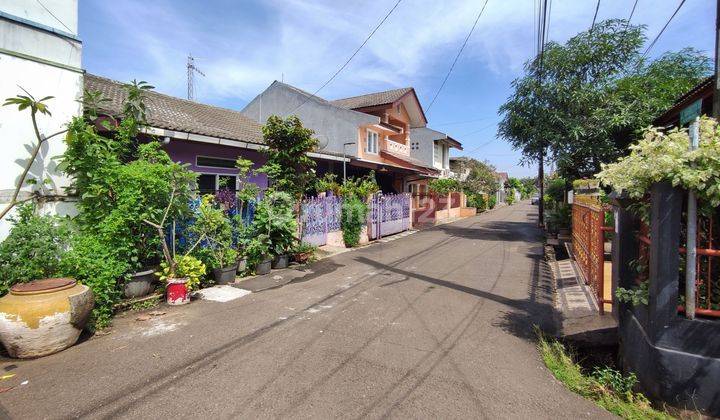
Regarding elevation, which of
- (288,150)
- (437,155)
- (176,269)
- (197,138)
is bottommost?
(176,269)

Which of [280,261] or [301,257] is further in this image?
[301,257]

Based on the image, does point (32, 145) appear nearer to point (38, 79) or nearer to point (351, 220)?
point (38, 79)

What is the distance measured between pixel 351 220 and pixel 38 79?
9013mm

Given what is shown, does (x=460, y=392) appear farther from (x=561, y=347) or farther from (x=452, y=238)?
(x=452, y=238)

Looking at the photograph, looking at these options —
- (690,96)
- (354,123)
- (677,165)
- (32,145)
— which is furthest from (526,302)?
(354,123)

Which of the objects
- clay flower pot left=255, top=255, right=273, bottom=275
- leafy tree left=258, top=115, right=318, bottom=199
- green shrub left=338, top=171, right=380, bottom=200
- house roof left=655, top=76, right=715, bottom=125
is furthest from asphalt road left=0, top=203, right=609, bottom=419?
green shrub left=338, top=171, right=380, bottom=200

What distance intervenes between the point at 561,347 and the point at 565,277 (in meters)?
4.38

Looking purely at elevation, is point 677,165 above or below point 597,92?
below

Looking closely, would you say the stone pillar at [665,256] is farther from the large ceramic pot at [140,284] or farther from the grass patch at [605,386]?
the large ceramic pot at [140,284]

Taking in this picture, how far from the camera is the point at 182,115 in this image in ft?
35.8

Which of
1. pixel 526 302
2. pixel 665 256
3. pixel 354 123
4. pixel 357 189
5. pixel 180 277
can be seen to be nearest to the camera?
pixel 665 256

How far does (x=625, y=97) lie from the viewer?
12.8 m

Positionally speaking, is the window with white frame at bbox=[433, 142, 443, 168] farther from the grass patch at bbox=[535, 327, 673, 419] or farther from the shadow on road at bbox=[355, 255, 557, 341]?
the grass patch at bbox=[535, 327, 673, 419]

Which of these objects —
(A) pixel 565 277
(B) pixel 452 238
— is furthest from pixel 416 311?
(B) pixel 452 238
